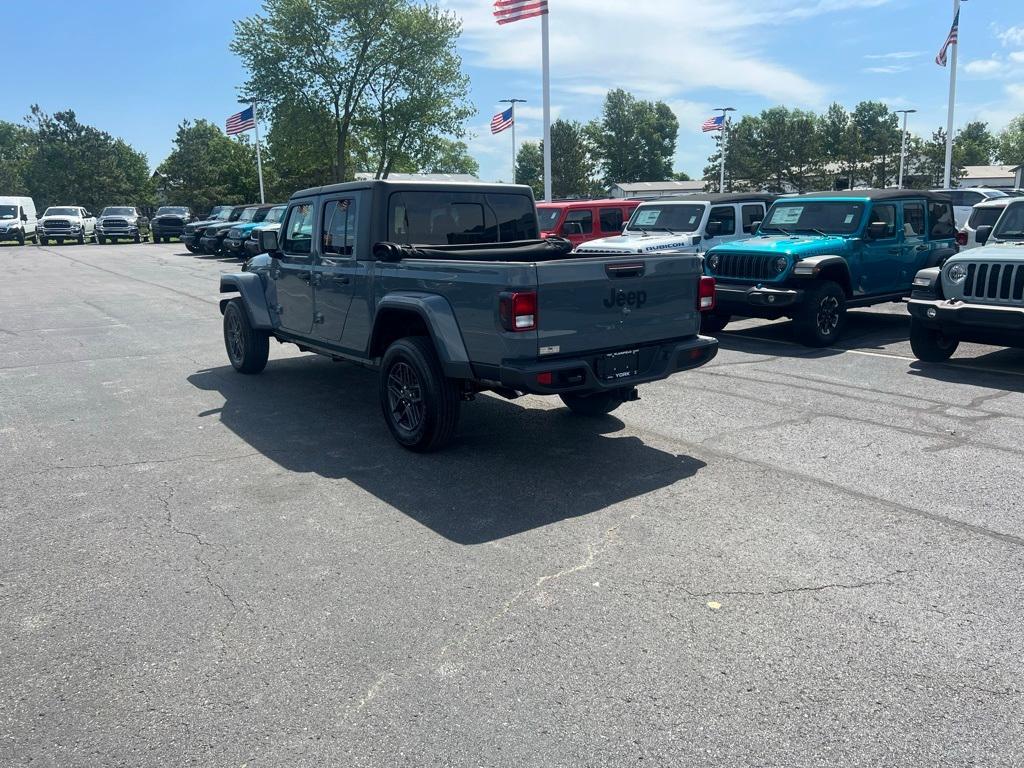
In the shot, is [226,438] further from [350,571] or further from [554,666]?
[554,666]

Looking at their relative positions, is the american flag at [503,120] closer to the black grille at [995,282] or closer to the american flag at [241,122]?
the american flag at [241,122]

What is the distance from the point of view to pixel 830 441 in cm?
642

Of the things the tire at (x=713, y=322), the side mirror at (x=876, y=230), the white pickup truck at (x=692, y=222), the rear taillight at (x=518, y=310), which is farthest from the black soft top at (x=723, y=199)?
the rear taillight at (x=518, y=310)

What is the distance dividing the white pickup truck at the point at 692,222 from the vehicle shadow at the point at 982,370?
465 centimetres

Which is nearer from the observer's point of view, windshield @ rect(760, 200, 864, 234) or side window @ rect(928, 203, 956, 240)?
windshield @ rect(760, 200, 864, 234)

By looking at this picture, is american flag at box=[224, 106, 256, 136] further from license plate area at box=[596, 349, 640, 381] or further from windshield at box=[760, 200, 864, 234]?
license plate area at box=[596, 349, 640, 381]

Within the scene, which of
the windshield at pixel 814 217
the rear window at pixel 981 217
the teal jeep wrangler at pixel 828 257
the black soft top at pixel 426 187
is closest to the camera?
the black soft top at pixel 426 187

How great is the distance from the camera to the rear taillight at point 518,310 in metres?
5.22

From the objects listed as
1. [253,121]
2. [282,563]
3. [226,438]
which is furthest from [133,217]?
[282,563]

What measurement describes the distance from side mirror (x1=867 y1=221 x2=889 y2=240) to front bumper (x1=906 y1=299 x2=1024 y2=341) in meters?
2.62

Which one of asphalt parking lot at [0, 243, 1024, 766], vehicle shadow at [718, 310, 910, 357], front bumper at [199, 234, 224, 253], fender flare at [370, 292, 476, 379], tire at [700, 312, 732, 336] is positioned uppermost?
front bumper at [199, 234, 224, 253]

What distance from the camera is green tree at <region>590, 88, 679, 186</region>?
359 ft

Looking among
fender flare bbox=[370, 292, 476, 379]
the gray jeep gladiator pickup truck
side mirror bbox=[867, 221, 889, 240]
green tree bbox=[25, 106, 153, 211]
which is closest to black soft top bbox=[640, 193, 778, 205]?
side mirror bbox=[867, 221, 889, 240]

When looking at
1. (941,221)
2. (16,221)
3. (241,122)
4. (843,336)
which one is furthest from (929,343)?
(16,221)
